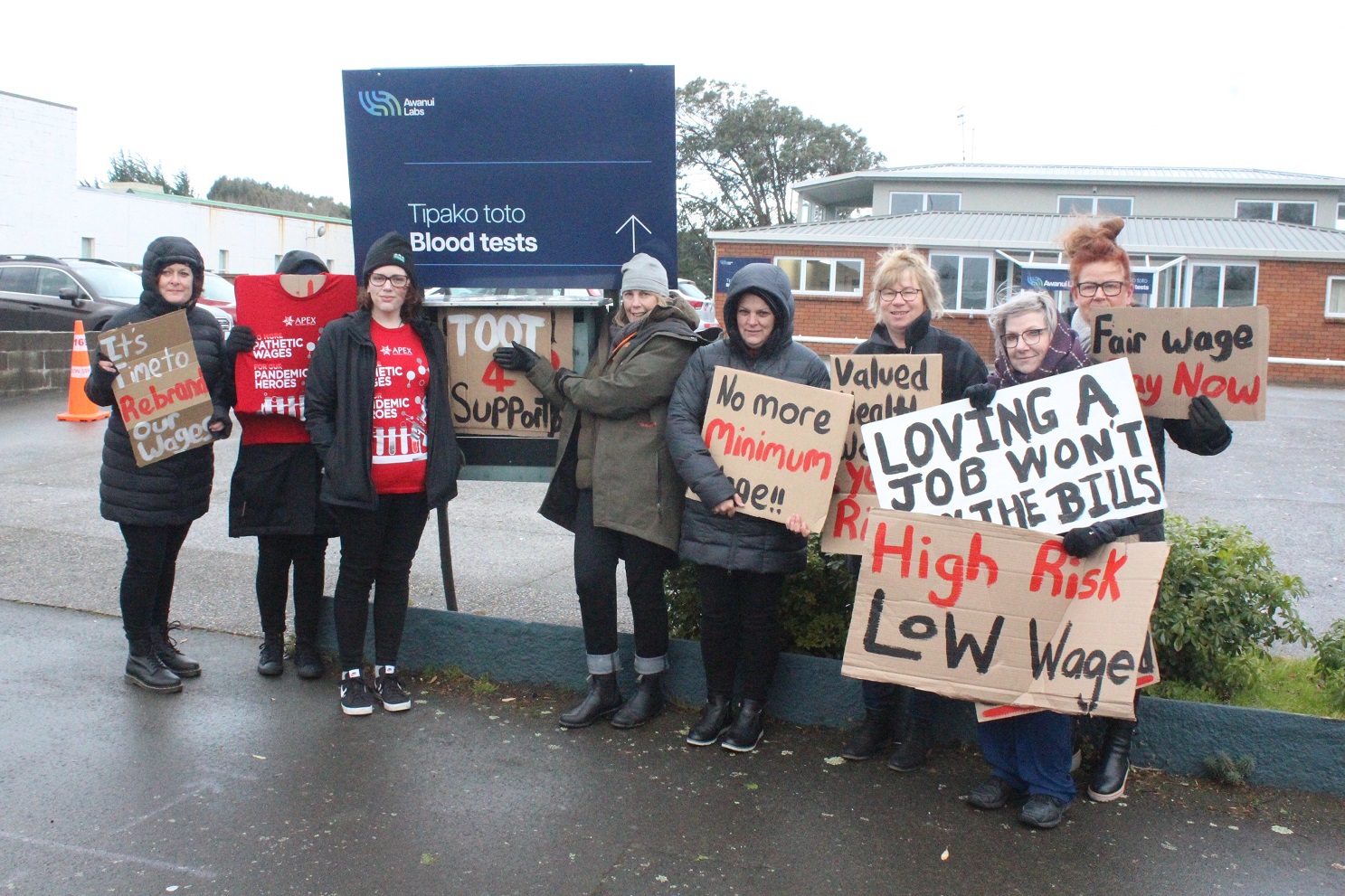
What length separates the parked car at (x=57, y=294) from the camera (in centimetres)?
1745

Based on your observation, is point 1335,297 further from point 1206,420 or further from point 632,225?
point 632,225

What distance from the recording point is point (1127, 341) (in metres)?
4.16

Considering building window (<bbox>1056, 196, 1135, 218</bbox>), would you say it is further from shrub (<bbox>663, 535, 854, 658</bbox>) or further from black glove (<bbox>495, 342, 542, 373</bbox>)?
black glove (<bbox>495, 342, 542, 373</bbox>)

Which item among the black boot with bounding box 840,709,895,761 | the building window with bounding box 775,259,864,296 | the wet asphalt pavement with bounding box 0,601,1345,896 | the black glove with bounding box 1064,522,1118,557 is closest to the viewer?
the wet asphalt pavement with bounding box 0,601,1345,896

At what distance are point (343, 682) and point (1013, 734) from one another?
8.97ft

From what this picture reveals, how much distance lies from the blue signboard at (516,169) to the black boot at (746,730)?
1.84m

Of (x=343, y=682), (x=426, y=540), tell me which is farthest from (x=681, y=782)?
(x=426, y=540)

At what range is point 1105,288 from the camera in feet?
13.9

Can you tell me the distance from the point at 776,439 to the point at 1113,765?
166cm

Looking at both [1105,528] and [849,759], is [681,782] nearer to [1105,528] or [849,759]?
[849,759]

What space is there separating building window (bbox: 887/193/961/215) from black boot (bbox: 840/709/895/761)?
34501 mm

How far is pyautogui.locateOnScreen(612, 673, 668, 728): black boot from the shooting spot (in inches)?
184

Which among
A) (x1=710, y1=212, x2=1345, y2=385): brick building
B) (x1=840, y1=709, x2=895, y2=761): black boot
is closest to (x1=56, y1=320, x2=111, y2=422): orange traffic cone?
(x1=840, y1=709, x2=895, y2=761): black boot

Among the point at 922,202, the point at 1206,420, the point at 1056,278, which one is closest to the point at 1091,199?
the point at 922,202
